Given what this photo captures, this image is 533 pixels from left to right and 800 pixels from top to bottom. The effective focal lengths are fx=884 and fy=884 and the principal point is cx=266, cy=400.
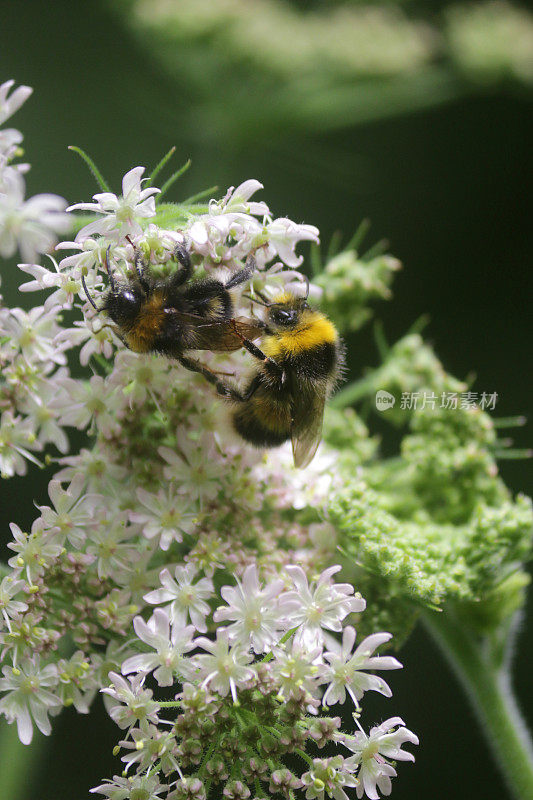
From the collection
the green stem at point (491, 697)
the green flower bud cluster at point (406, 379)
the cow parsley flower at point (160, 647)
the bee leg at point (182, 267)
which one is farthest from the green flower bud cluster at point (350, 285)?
the cow parsley flower at point (160, 647)

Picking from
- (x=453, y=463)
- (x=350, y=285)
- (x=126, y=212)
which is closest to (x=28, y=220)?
(x=126, y=212)

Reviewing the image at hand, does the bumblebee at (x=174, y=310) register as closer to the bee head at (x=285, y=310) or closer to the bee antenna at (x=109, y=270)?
the bee antenna at (x=109, y=270)

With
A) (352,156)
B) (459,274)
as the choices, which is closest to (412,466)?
(459,274)

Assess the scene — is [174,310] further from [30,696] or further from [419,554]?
[30,696]

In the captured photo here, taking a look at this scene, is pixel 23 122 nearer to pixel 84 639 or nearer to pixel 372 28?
pixel 372 28

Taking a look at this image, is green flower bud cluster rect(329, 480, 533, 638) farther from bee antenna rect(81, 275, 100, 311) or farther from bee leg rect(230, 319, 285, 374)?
bee antenna rect(81, 275, 100, 311)

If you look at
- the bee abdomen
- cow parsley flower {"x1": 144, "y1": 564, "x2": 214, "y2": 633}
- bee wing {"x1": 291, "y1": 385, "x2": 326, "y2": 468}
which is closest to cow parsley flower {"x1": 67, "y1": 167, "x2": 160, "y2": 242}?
the bee abdomen
